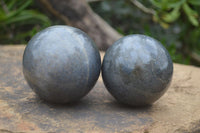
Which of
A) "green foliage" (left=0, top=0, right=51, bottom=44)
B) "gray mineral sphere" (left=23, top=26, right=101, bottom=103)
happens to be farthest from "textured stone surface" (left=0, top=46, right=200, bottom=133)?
"green foliage" (left=0, top=0, right=51, bottom=44)

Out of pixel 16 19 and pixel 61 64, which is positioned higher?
pixel 61 64

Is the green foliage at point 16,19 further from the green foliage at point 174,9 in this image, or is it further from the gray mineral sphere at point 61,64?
the gray mineral sphere at point 61,64

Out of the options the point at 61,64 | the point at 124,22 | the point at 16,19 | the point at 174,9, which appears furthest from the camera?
the point at 124,22

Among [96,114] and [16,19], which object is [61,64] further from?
[16,19]

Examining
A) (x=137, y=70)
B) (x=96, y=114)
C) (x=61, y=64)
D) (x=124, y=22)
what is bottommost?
(x=124, y=22)

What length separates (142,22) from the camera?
277 inches

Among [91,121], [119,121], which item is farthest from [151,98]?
[91,121]

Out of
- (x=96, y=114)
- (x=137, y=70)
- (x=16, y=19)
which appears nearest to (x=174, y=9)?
(x=137, y=70)

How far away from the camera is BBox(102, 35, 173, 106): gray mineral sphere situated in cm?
242

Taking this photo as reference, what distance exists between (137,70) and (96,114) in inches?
20.5

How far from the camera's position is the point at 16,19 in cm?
600

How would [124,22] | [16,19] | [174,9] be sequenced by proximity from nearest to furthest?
[174,9]
[16,19]
[124,22]

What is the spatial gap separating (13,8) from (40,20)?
773 millimetres

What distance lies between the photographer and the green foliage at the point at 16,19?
5916 millimetres
